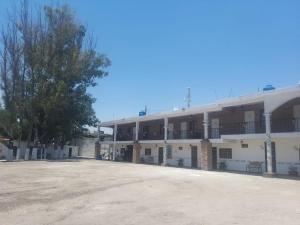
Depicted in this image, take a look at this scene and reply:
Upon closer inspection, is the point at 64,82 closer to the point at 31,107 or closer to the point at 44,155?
the point at 31,107

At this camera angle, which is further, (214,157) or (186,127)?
(186,127)

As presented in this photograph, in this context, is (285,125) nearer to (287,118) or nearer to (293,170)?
(287,118)

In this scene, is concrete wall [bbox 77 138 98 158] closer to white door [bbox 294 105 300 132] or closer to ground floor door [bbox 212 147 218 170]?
ground floor door [bbox 212 147 218 170]

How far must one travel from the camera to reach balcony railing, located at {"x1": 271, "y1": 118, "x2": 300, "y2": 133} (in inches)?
921

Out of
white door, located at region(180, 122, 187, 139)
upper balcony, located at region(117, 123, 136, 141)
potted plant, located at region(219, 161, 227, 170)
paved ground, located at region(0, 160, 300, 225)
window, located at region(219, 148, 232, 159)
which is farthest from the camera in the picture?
upper balcony, located at region(117, 123, 136, 141)

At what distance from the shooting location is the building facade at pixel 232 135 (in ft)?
76.9

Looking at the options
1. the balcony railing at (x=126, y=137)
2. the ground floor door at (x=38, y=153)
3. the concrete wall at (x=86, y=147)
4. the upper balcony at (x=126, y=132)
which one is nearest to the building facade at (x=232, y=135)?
the balcony railing at (x=126, y=137)

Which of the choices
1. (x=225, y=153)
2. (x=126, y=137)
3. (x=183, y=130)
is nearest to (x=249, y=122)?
(x=225, y=153)

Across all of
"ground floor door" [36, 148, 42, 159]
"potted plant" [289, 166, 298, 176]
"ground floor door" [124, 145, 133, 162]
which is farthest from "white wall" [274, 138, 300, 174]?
"ground floor door" [36, 148, 42, 159]

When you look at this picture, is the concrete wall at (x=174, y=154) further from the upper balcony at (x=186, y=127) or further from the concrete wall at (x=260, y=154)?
the concrete wall at (x=260, y=154)

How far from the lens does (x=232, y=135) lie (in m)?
26.7

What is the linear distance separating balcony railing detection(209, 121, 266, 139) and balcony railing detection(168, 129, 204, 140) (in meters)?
1.96

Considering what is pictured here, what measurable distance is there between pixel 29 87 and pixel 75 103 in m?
5.80

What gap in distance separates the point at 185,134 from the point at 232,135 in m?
7.65
